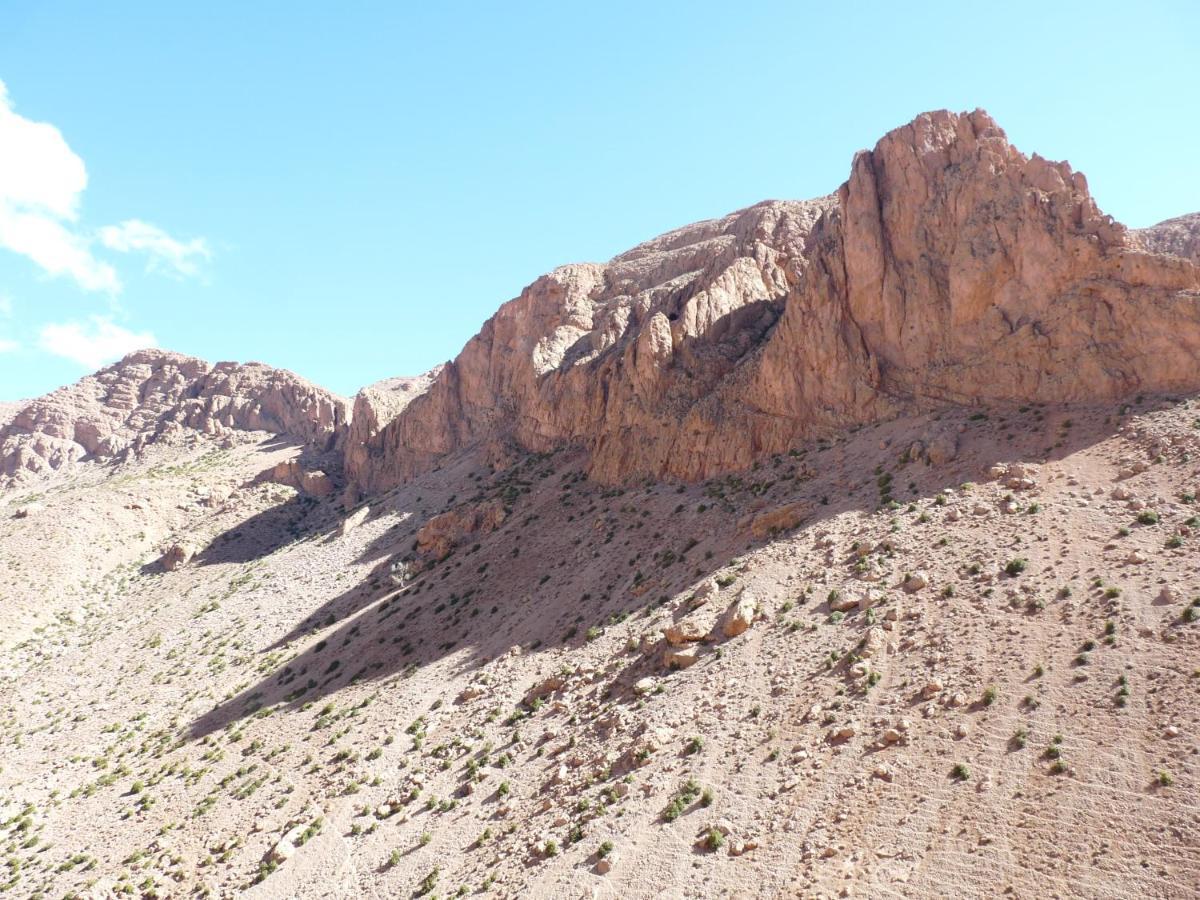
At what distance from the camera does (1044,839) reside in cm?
1550

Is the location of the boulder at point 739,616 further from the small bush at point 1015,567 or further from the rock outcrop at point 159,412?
the rock outcrop at point 159,412

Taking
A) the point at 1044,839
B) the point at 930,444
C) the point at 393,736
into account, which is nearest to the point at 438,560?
the point at 393,736

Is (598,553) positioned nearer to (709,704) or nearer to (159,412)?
(709,704)

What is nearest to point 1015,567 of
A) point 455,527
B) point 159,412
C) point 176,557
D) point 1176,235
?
point 455,527

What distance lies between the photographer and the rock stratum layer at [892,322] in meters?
33.2

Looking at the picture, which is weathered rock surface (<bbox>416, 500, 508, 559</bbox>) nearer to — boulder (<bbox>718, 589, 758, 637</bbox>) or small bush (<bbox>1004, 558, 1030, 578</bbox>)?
boulder (<bbox>718, 589, 758, 637</bbox>)

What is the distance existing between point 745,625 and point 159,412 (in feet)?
382

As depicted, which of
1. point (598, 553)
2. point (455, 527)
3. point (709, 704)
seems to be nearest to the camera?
point (709, 704)

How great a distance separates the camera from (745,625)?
27.2 metres

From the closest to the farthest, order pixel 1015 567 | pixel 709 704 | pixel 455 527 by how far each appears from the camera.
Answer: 1. pixel 709 704
2. pixel 1015 567
3. pixel 455 527

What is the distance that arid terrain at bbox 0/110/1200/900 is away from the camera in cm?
1811

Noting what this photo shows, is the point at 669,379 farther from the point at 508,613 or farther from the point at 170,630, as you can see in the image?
the point at 170,630

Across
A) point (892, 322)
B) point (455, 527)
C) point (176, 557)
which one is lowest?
point (455, 527)

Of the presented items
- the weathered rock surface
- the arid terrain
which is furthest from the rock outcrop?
the weathered rock surface
